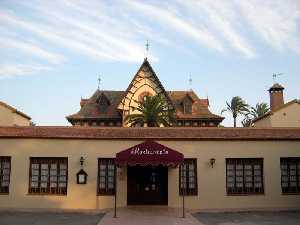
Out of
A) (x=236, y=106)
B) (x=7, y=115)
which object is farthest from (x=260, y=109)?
(x=7, y=115)

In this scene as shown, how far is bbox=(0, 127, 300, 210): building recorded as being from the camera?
1880cm

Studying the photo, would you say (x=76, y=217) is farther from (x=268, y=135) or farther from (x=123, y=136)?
(x=268, y=135)

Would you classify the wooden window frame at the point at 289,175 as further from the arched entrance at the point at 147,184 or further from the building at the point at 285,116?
the building at the point at 285,116

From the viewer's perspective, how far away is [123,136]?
62.8 feet

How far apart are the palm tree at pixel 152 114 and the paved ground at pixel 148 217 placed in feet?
61.4

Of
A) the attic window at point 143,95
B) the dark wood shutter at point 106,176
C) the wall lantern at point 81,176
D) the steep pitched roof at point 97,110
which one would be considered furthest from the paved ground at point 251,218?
the steep pitched roof at point 97,110

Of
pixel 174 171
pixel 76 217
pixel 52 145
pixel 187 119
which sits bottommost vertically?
pixel 76 217

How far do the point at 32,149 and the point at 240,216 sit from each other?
10.8 metres

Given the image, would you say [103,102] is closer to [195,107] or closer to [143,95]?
[143,95]

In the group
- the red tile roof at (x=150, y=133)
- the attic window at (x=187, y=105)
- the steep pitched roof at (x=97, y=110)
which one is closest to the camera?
the red tile roof at (x=150, y=133)

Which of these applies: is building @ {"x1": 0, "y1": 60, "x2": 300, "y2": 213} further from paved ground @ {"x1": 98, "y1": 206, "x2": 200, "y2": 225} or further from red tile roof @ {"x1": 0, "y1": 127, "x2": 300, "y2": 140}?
paved ground @ {"x1": 98, "y1": 206, "x2": 200, "y2": 225}

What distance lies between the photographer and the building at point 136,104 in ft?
133

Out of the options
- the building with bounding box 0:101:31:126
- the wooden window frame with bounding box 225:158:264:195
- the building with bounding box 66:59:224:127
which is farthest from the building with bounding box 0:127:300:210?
the building with bounding box 66:59:224:127

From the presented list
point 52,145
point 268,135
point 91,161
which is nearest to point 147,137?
point 91,161
